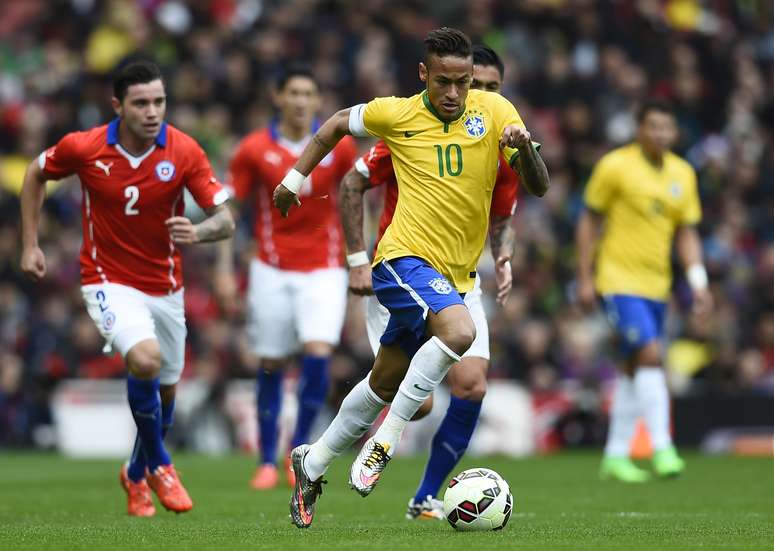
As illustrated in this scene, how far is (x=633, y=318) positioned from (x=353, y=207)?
4430 mm

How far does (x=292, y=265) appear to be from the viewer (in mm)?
11406

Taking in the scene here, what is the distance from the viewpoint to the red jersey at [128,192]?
8.91 meters

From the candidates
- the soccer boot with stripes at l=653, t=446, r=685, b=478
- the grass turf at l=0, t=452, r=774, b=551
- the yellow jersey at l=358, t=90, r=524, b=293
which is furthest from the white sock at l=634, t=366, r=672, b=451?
the yellow jersey at l=358, t=90, r=524, b=293

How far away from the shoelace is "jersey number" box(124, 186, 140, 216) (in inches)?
108

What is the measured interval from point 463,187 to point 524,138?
2.12 ft

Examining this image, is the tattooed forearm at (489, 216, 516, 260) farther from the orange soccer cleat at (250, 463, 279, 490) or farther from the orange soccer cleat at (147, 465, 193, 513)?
the orange soccer cleat at (250, 463, 279, 490)

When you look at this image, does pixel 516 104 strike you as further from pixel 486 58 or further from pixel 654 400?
pixel 486 58

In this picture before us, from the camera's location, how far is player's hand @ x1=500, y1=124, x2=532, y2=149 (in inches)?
277

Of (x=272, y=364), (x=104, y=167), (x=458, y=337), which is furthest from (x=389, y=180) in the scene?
(x=272, y=364)

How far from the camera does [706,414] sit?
17453mm

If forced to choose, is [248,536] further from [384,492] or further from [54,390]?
[54,390]

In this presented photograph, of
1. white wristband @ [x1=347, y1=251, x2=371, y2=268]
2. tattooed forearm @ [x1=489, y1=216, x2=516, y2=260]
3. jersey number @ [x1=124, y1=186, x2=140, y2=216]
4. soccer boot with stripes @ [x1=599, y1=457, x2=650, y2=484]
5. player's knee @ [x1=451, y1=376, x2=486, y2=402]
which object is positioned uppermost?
jersey number @ [x1=124, y1=186, x2=140, y2=216]

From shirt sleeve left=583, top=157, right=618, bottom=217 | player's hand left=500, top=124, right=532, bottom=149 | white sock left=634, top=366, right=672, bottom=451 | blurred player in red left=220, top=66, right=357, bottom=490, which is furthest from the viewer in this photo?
shirt sleeve left=583, top=157, right=618, bottom=217

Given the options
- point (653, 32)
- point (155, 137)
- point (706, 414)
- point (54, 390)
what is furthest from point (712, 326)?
point (155, 137)
